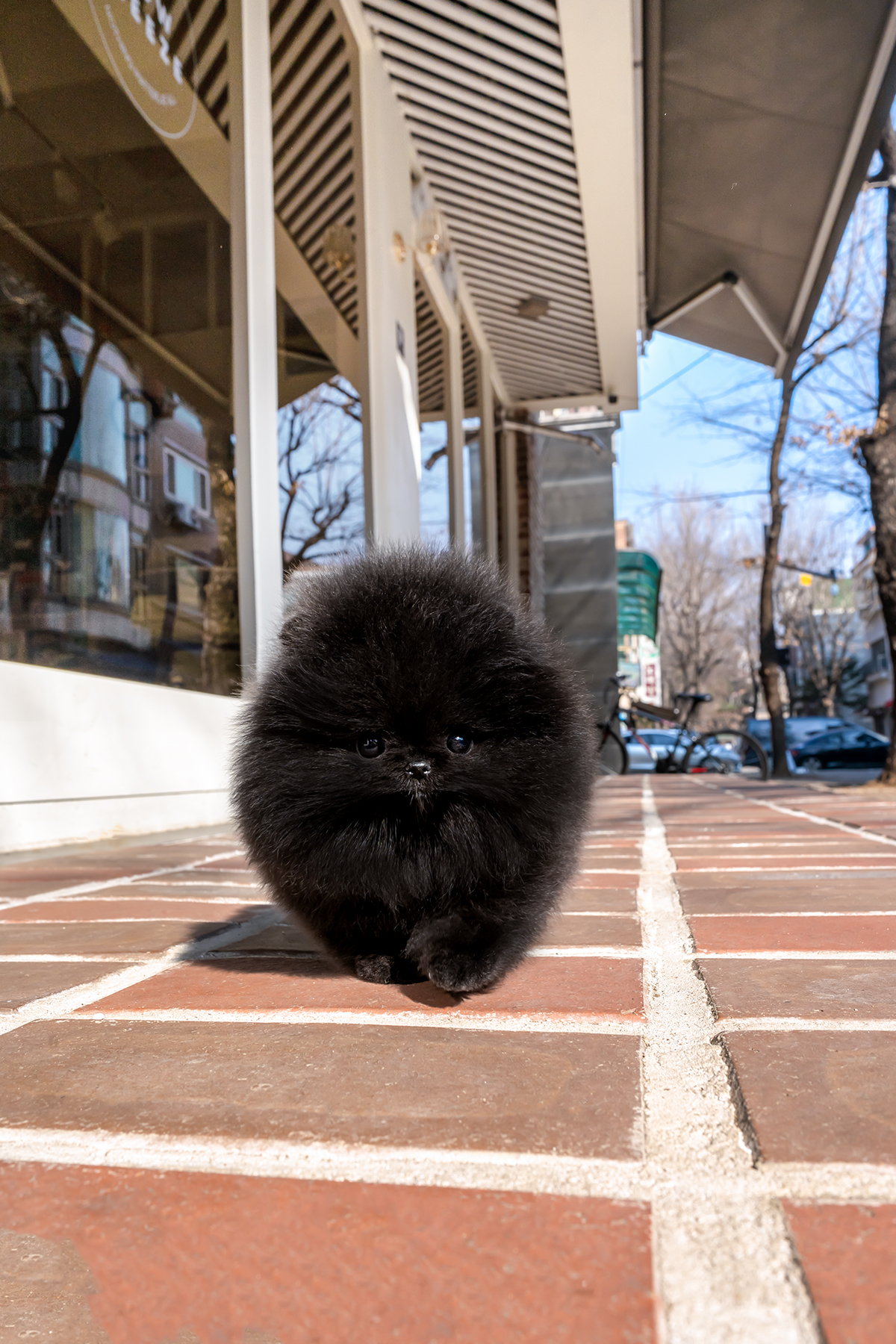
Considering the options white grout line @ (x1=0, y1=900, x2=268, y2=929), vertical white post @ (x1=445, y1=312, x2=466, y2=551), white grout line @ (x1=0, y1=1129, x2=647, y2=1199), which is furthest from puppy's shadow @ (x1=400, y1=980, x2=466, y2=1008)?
vertical white post @ (x1=445, y1=312, x2=466, y2=551)

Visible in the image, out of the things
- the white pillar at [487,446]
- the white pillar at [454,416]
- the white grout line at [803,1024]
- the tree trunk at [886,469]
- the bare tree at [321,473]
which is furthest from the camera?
the white pillar at [487,446]

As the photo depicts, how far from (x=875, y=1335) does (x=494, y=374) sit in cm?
1099

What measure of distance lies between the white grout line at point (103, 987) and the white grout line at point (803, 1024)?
2.69ft

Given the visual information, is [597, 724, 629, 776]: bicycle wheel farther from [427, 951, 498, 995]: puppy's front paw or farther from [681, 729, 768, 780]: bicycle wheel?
[427, 951, 498, 995]: puppy's front paw

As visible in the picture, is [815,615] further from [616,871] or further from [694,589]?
[616,871]

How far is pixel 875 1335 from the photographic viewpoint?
0.48 metres

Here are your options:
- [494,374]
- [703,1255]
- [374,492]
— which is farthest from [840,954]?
[494,374]

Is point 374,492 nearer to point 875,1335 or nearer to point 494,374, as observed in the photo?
point 875,1335

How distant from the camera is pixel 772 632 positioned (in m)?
13.6

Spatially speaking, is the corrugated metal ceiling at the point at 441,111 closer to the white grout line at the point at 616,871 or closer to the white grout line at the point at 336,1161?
the white grout line at the point at 616,871

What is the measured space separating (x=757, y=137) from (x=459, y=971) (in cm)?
653

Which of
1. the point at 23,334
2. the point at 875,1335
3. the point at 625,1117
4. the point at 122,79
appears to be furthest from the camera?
the point at 122,79

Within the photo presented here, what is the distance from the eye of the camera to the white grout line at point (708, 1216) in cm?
51

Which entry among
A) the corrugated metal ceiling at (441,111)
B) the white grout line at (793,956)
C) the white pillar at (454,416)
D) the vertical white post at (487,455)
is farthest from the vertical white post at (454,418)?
the white grout line at (793,956)
